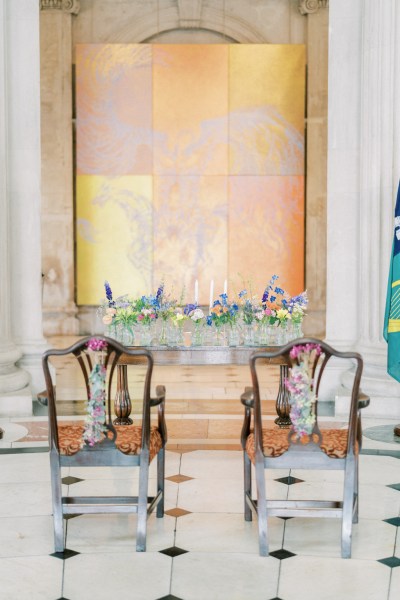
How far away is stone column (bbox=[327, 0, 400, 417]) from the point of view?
308 inches

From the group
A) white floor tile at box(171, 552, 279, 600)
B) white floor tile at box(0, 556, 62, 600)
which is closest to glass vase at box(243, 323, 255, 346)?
white floor tile at box(171, 552, 279, 600)

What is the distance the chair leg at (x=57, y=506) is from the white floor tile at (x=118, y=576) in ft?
0.41

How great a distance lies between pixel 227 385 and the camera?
994 centimetres

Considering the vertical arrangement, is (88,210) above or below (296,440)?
above

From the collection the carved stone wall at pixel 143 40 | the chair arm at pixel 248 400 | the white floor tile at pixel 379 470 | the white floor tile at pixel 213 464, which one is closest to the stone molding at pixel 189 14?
the carved stone wall at pixel 143 40

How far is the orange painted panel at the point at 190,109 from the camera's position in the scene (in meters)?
13.6

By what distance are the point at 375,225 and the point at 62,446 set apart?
14.4ft

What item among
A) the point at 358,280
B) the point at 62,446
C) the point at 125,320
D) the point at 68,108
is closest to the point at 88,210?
the point at 68,108

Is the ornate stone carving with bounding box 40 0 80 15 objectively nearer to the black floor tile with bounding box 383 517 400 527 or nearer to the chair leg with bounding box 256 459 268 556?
the black floor tile with bounding box 383 517 400 527

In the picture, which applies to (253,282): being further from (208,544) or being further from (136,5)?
(208,544)

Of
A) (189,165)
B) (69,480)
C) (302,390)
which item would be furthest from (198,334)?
(189,165)

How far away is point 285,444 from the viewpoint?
4395 mm

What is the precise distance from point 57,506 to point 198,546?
715 millimetres

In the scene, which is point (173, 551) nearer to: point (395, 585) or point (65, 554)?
point (65, 554)
